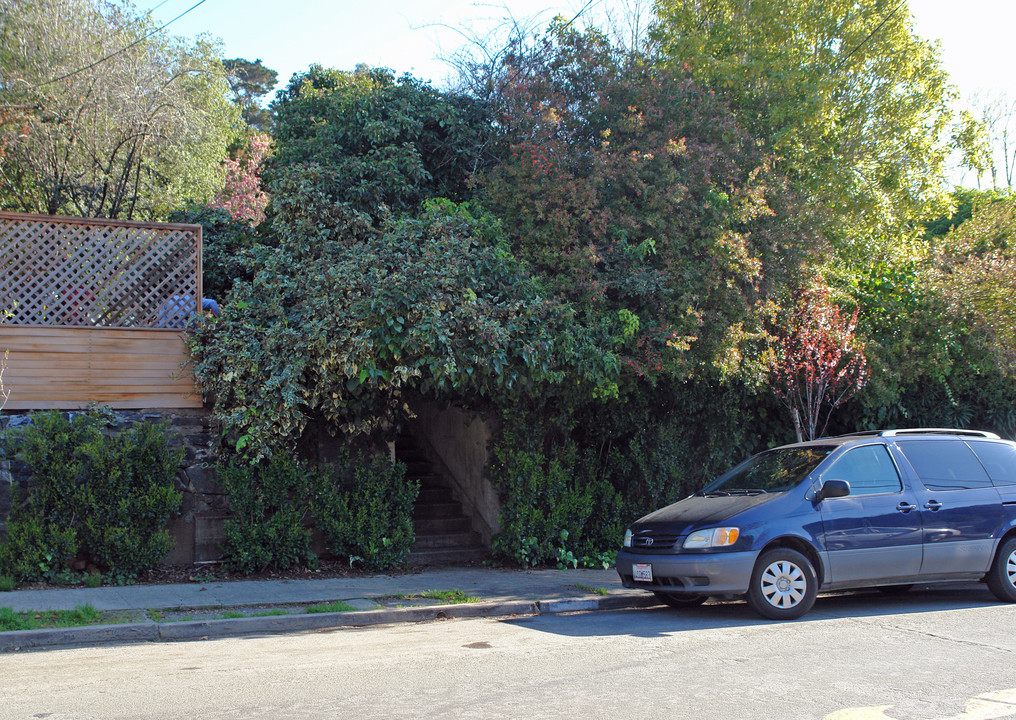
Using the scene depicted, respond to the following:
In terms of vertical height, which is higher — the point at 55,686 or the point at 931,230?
the point at 931,230

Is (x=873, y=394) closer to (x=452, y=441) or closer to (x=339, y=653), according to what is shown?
(x=452, y=441)

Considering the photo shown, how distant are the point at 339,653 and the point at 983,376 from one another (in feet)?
37.3

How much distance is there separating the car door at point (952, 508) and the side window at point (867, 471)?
0.24m

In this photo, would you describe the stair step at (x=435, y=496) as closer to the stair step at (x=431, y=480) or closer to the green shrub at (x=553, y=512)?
the stair step at (x=431, y=480)

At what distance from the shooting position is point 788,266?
1133cm

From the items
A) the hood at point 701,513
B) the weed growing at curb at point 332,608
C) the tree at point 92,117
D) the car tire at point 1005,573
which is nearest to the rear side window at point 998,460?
the car tire at point 1005,573

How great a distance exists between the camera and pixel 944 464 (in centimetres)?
845

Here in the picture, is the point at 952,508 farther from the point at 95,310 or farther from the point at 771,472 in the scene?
the point at 95,310

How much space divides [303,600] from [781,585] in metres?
4.44

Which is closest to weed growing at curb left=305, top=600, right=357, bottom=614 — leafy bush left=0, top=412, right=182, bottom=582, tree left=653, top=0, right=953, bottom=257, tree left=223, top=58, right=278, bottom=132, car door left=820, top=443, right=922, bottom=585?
leafy bush left=0, top=412, right=182, bottom=582

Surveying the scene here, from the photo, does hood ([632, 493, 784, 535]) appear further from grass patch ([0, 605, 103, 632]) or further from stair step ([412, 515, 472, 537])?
grass patch ([0, 605, 103, 632])

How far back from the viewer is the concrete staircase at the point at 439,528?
11211 millimetres

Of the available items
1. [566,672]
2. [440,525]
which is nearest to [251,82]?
[440,525]

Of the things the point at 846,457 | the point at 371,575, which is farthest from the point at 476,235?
the point at 846,457
